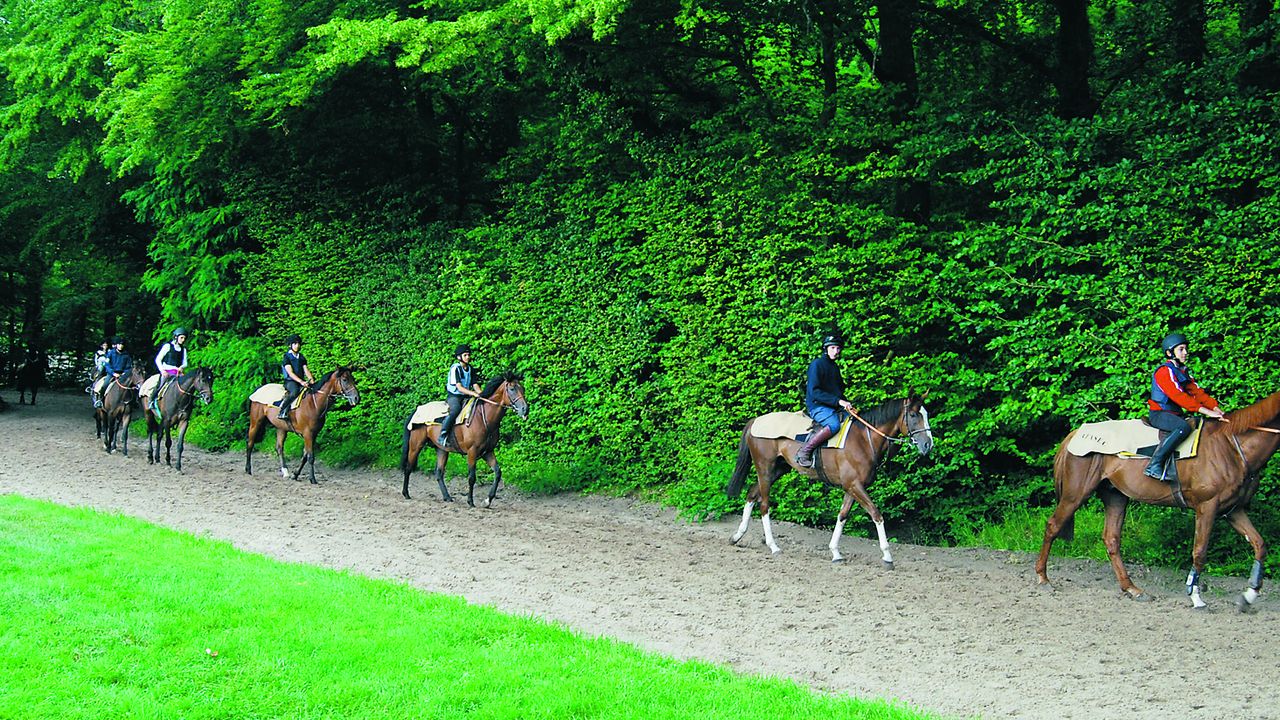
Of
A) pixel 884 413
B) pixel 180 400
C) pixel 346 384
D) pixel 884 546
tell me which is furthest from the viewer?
pixel 180 400

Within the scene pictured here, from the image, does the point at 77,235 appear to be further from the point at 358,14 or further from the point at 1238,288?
the point at 1238,288

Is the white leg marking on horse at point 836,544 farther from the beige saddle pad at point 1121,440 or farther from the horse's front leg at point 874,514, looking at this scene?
the beige saddle pad at point 1121,440

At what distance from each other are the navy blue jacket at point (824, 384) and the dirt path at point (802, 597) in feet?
5.64

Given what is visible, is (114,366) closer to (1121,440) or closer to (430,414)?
(430,414)

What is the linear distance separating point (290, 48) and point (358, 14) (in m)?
1.40

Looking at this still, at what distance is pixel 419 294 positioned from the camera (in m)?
19.2

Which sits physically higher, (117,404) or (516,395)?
(516,395)

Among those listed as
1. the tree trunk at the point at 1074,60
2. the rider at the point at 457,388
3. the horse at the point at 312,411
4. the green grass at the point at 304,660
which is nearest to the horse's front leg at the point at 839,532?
the green grass at the point at 304,660

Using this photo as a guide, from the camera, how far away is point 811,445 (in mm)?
11430

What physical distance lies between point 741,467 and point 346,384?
798 centimetres

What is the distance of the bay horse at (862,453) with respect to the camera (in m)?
10.8

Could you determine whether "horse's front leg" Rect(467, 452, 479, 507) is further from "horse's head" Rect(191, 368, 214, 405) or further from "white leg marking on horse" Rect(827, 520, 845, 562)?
"horse's head" Rect(191, 368, 214, 405)

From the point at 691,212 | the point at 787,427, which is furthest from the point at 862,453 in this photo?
the point at 691,212

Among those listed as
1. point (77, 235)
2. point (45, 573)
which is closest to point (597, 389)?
point (45, 573)
